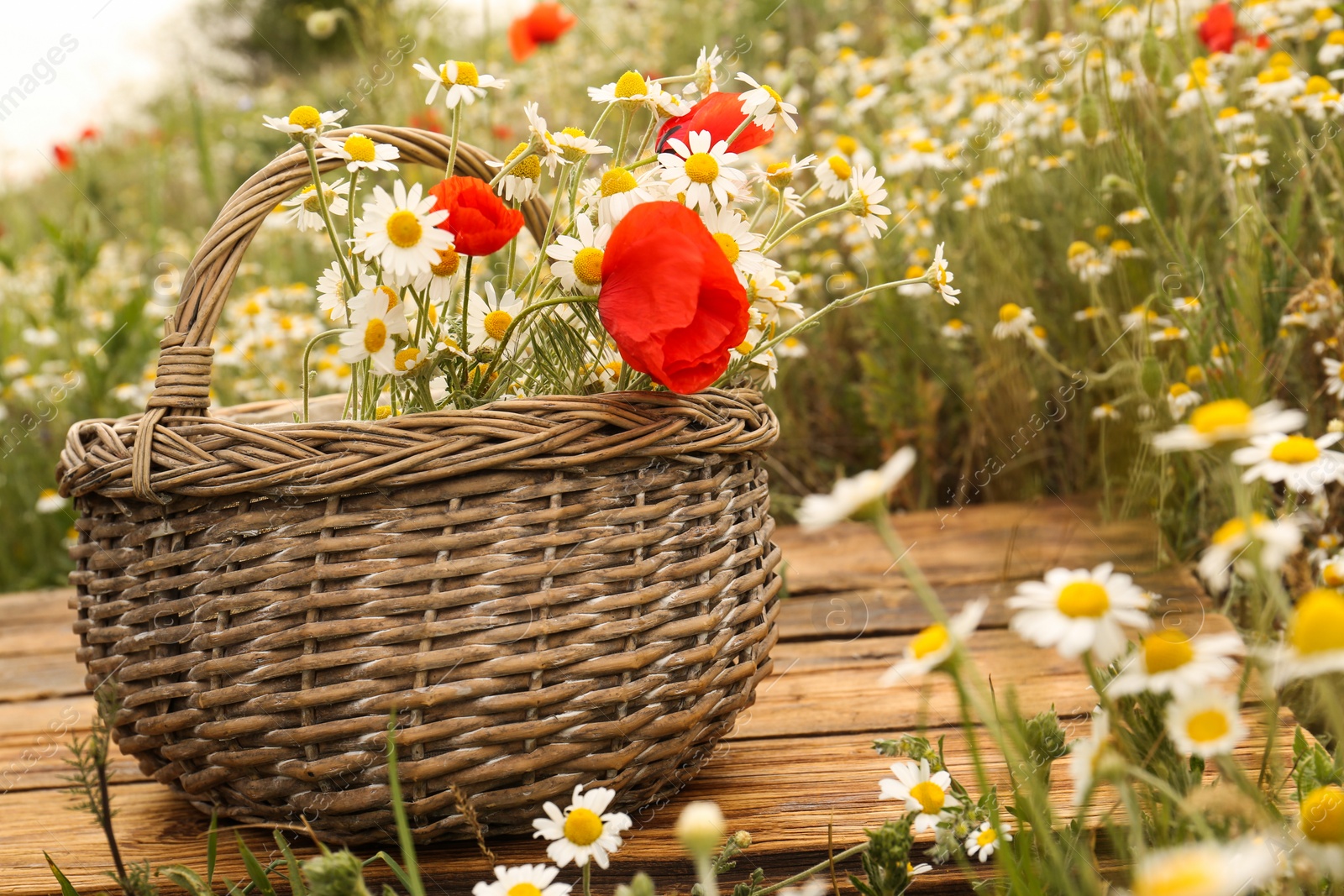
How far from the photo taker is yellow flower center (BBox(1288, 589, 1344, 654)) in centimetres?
31

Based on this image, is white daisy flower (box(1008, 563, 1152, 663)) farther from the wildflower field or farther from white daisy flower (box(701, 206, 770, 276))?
white daisy flower (box(701, 206, 770, 276))

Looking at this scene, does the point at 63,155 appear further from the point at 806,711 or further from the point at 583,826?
the point at 583,826

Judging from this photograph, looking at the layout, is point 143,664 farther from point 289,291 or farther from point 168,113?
point 168,113

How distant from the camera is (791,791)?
32.7 inches

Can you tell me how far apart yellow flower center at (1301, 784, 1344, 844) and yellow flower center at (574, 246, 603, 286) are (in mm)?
467

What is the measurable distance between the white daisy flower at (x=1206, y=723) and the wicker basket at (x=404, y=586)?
38cm

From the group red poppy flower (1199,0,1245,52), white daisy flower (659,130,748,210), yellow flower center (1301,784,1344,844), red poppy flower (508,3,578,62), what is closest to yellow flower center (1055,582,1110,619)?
yellow flower center (1301,784,1344,844)

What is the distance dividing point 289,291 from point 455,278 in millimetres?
1232

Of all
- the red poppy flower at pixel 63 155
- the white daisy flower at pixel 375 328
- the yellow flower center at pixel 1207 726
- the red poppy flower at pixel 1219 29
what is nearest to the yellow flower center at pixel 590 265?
Answer: the white daisy flower at pixel 375 328

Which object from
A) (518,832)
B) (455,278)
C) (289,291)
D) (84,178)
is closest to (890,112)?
(289,291)

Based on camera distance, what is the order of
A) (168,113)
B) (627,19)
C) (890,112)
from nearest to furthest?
1. (890,112)
2. (627,19)
3. (168,113)

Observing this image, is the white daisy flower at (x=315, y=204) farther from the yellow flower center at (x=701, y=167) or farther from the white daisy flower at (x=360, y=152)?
the yellow flower center at (x=701, y=167)

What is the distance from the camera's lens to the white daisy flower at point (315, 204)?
2.52 feet

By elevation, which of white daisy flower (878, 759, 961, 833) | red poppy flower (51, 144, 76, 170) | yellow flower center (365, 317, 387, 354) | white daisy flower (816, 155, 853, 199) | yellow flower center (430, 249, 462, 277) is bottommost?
white daisy flower (878, 759, 961, 833)
